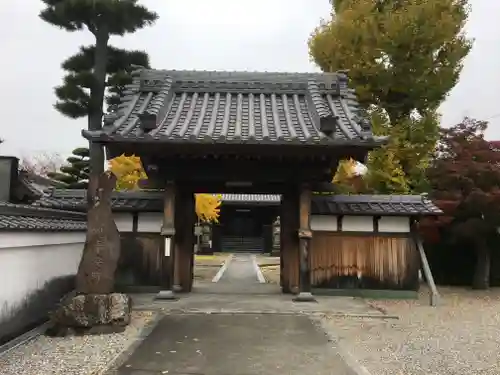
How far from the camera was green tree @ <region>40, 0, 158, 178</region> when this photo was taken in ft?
61.3

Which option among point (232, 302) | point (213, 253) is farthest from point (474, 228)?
point (213, 253)

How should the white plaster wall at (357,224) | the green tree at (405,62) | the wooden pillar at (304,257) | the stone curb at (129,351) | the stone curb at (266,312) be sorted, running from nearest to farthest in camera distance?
the stone curb at (129,351)
the stone curb at (266,312)
the wooden pillar at (304,257)
the white plaster wall at (357,224)
the green tree at (405,62)

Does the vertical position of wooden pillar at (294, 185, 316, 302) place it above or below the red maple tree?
below

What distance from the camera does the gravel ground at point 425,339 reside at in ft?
19.4

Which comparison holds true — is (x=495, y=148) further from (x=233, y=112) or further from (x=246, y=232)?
(x=246, y=232)

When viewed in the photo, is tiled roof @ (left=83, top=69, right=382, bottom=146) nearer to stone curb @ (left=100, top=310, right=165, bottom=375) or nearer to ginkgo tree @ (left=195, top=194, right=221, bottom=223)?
stone curb @ (left=100, top=310, right=165, bottom=375)

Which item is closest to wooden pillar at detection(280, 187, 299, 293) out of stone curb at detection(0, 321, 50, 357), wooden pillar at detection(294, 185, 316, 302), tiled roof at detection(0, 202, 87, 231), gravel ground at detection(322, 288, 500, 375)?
wooden pillar at detection(294, 185, 316, 302)

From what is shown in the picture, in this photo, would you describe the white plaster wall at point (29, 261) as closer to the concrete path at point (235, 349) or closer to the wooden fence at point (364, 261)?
the concrete path at point (235, 349)

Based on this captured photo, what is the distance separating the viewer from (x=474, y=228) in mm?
14305

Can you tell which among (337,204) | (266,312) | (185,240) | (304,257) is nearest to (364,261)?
(337,204)

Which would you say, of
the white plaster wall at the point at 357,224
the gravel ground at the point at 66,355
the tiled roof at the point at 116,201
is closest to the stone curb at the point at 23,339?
the gravel ground at the point at 66,355

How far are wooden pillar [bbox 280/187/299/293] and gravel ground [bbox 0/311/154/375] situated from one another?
5078 millimetres

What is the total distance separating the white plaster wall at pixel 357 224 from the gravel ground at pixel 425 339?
1.71 meters

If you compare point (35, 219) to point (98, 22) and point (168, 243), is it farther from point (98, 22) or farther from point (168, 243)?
point (98, 22)
